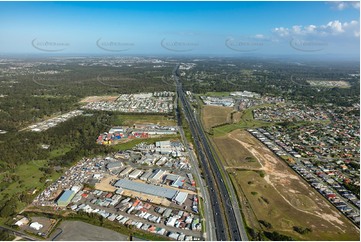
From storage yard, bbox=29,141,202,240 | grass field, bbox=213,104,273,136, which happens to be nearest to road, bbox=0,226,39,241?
storage yard, bbox=29,141,202,240

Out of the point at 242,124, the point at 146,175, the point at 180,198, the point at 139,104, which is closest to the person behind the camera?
the point at 180,198

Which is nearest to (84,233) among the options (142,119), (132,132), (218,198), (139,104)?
(218,198)

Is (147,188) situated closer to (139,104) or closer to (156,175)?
(156,175)

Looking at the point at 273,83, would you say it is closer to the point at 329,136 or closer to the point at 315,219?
the point at 329,136

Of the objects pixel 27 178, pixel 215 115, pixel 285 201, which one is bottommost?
pixel 27 178

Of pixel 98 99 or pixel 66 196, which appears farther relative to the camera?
pixel 98 99
